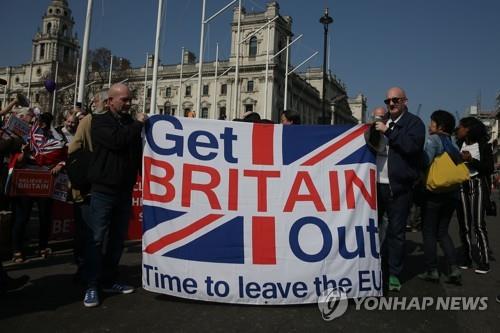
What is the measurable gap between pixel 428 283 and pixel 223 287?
2.28 metres

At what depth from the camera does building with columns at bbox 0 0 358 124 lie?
57844mm

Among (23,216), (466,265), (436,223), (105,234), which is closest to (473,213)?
(466,265)

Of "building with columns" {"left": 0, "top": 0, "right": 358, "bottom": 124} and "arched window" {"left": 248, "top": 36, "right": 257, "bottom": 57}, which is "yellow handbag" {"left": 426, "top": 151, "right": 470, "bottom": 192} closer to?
"building with columns" {"left": 0, "top": 0, "right": 358, "bottom": 124}

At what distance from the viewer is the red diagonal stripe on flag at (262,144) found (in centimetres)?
361

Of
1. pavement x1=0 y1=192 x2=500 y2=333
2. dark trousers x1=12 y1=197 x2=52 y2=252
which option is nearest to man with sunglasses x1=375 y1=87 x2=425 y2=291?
pavement x1=0 y1=192 x2=500 y2=333

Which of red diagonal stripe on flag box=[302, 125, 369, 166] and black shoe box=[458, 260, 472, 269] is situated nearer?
red diagonal stripe on flag box=[302, 125, 369, 166]

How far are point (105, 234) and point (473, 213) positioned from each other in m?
4.29

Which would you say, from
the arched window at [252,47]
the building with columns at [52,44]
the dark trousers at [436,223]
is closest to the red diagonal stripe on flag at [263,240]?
the dark trousers at [436,223]

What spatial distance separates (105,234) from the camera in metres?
3.66

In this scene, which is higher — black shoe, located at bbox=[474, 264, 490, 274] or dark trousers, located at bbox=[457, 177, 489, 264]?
dark trousers, located at bbox=[457, 177, 489, 264]

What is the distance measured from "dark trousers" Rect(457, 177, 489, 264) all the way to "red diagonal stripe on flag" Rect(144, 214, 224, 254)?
3402 mm

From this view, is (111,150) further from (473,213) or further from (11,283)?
(473,213)

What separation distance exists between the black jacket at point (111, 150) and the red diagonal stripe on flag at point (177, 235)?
22.4 inches

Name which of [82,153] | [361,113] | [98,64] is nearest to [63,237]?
[82,153]
